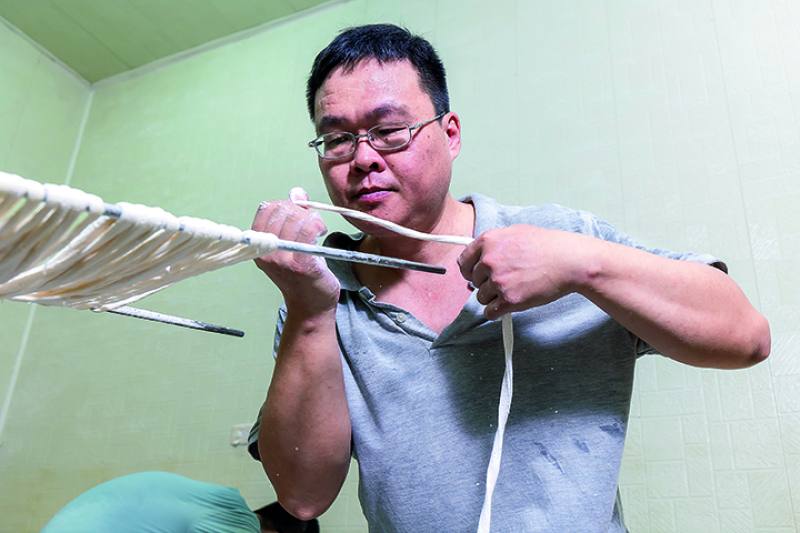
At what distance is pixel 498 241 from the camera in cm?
60

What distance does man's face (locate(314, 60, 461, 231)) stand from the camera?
30.6 inches

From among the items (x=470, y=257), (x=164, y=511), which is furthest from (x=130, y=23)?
(x=470, y=257)

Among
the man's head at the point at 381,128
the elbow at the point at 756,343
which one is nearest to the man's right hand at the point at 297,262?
the man's head at the point at 381,128

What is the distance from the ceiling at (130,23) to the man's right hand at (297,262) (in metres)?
1.60

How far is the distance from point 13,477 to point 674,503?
1733mm

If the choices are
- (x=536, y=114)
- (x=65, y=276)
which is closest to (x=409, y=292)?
(x=65, y=276)

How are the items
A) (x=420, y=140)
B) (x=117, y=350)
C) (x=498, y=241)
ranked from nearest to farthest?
(x=498, y=241) < (x=420, y=140) < (x=117, y=350)

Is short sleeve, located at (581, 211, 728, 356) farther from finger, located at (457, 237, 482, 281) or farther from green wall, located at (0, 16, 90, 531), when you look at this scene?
green wall, located at (0, 16, 90, 531)

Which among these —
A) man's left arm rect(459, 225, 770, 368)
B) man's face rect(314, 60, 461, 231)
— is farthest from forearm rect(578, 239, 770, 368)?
man's face rect(314, 60, 461, 231)

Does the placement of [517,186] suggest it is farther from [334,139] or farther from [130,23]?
[130,23]

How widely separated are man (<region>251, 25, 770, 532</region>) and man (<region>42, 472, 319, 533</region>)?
594 millimetres

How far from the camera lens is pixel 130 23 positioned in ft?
7.19

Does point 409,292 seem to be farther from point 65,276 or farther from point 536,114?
point 536,114

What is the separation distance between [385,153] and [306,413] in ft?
1.00
